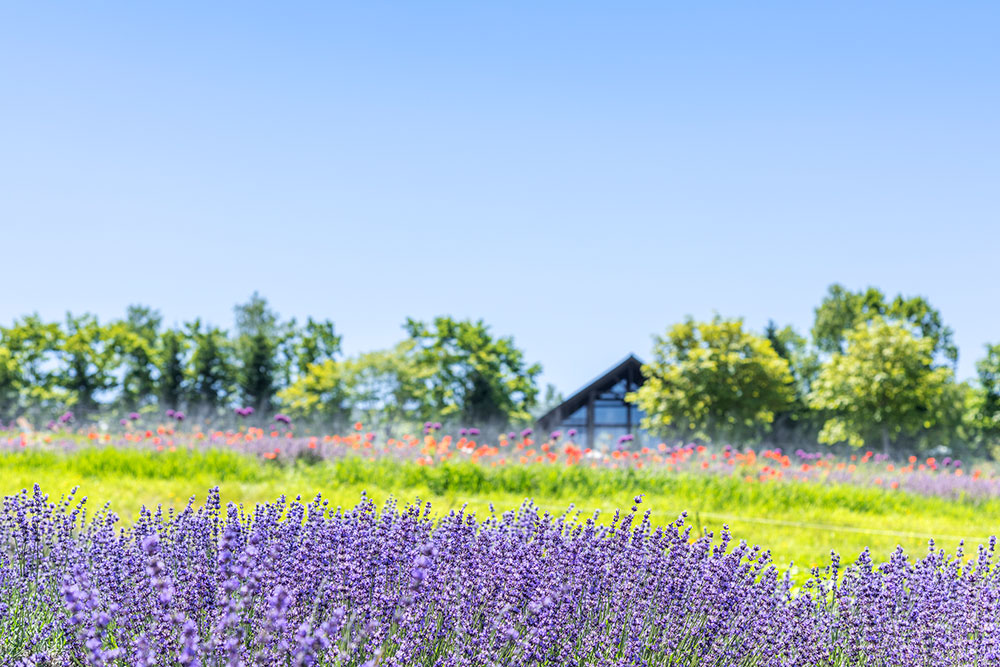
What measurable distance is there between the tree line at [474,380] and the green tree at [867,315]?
291mm

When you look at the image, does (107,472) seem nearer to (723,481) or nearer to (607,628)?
(723,481)

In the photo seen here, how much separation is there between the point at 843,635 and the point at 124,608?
9.49 feet

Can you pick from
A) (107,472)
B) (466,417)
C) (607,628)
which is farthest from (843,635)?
(466,417)

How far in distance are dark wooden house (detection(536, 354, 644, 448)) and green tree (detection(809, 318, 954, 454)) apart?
6438 millimetres

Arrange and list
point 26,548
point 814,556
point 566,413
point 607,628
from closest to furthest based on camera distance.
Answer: point 607,628 < point 26,548 < point 814,556 < point 566,413

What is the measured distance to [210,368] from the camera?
103 ft

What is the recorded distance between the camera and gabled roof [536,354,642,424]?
29530 millimetres

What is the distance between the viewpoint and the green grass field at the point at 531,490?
8.71m

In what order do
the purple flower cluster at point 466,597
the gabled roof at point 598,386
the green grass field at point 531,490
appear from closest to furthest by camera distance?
the purple flower cluster at point 466,597, the green grass field at point 531,490, the gabled roof at point 598,386

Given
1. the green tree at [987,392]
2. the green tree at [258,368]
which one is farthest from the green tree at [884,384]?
the green tree at [258,368]

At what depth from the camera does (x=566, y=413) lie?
30.7 meters

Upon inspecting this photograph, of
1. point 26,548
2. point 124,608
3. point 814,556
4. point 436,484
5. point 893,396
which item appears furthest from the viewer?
point 893,396

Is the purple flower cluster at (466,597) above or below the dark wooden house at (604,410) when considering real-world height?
below

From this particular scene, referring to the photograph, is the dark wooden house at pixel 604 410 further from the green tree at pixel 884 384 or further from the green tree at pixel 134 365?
the green tree at pixel 134 365
